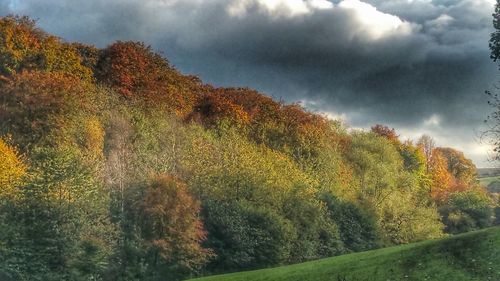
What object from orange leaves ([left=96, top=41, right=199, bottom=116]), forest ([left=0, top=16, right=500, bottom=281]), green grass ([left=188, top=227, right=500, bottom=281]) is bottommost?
green grass ([left=188, top=227, right=500, bottom=281])

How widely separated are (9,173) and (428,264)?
32.4 metres

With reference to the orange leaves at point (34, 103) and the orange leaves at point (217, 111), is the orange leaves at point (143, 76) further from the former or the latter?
the orange leaves at point (34, 103)

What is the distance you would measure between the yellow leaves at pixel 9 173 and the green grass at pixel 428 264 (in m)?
22.7

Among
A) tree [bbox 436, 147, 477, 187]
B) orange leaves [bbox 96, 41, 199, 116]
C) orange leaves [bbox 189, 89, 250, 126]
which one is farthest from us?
tree [bbox 436, 147, 477, 187]

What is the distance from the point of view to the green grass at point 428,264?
27.1 m

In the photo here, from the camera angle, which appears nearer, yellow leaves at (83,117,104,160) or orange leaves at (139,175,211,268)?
orange leaves at (139,175,211,268)

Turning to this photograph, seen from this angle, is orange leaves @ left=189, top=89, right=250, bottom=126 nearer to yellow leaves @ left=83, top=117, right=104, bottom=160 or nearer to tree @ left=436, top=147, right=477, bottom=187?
yellow leaves @ left=83, top=117, right=104, bottom=160

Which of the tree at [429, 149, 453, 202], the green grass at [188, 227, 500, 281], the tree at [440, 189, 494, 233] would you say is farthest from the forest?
the tree at [429, 149, 453, 202]

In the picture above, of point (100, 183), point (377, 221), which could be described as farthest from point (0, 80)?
point (377, 221)

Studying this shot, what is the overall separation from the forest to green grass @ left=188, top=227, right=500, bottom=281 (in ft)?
60.9

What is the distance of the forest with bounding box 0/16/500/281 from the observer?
4416 centimetres

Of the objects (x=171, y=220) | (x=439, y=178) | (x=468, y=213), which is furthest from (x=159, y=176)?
(x=439, y=178)

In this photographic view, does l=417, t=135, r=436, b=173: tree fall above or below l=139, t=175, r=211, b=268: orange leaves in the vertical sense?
above

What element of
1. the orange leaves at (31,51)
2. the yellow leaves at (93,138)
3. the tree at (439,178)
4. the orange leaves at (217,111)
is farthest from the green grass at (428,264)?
the tree at (439,178)
